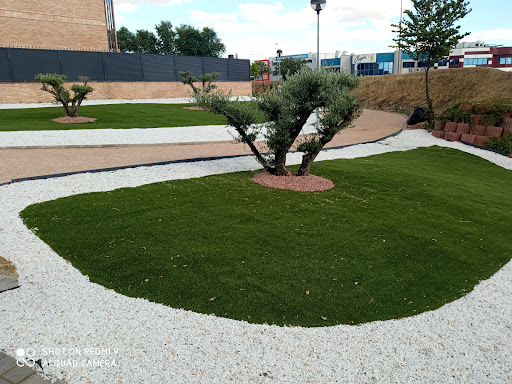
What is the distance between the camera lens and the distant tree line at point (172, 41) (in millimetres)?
85938

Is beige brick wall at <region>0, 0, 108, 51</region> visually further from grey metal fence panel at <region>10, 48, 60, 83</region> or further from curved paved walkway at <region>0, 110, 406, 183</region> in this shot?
curved paved walkway at <region>0, 110, 406, 183</region>

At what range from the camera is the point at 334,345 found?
4777 mm

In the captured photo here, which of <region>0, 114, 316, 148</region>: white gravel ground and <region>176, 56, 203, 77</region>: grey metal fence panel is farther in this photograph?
<region>176, 56, 203, 77</region>: grey metal fence panel

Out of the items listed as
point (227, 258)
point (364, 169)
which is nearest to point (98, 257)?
point (227, 258)

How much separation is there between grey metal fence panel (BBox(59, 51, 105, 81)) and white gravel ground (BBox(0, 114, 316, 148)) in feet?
87.6

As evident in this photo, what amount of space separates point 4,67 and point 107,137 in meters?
27.6

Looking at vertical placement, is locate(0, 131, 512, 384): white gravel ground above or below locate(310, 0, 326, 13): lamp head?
below

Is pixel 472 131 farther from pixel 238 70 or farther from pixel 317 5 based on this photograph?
pixel 238 70

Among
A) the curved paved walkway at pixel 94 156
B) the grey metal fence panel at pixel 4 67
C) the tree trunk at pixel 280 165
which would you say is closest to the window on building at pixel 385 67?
the grey metal fence panel at pixel 4 67

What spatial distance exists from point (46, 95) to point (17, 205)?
33.9 m

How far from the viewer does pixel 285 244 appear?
741 centimetres

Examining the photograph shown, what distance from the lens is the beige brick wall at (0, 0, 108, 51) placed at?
146 ft

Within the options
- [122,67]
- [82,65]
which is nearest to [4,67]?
[82,65]

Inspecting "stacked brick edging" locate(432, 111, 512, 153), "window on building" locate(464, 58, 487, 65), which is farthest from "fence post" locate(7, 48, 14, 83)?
"window on building" locate(464, 58, 487, 65)
